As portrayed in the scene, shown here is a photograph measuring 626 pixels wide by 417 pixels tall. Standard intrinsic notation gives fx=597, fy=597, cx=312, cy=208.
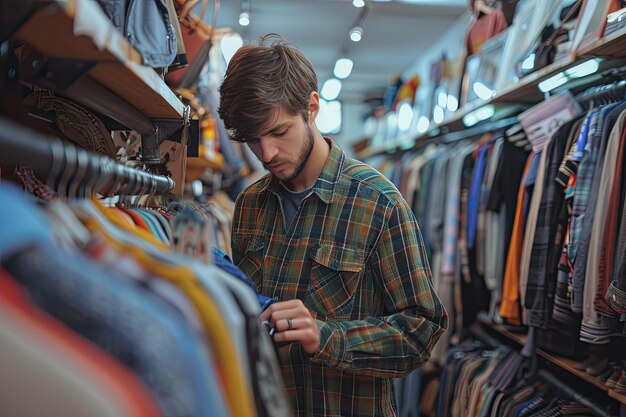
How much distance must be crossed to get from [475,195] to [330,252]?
184 centimetres

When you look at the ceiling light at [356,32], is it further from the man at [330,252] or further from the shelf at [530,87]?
the man at [330,252]

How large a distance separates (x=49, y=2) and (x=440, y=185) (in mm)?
3236

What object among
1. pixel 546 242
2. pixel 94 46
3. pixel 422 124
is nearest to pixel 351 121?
pixel 422 124

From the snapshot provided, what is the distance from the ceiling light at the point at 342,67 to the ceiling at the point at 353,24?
8 cm

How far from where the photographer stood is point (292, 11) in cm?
473

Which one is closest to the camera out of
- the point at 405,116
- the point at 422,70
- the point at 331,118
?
the point at 405,116

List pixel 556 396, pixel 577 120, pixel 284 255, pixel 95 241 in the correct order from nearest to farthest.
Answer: pixel 95 241 < pixel 284 255 < pixel 577 120 < pixel 556 396

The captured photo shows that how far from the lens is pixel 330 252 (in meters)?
1.50

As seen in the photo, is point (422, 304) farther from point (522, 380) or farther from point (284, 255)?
point (522, 380)

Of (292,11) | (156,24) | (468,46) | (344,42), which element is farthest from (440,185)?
(156,24)

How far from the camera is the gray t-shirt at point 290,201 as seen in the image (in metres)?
1.61

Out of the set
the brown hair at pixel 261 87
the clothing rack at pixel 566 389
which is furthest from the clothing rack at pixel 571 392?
the brown hair at pixel 261 87

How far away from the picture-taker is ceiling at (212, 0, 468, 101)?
4559 mm

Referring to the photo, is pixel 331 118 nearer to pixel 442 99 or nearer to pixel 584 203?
pixel 442 99
